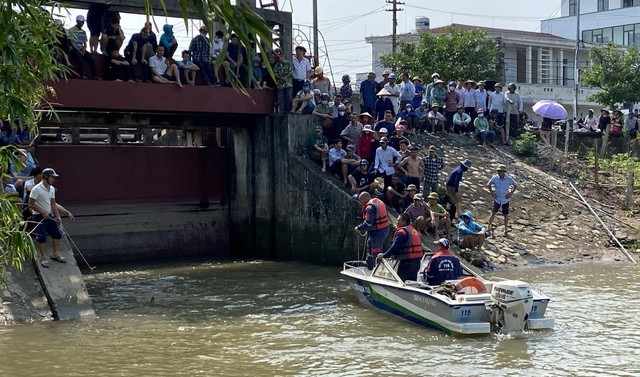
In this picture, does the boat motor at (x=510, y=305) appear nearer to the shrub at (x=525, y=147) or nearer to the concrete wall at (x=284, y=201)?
the concrete wall at (x=284, y=201)

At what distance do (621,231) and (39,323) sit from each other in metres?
14.9

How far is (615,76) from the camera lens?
1470 inches

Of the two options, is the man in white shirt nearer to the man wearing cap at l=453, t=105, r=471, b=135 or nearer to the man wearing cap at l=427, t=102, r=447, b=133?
the man wearing cap at l=427, t=102, r=447, b=133

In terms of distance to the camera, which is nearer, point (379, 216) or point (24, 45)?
point (24, 45)

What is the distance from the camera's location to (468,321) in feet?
42.9

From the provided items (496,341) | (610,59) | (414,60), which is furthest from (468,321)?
(414,60)

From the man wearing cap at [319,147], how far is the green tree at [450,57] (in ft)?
65.5

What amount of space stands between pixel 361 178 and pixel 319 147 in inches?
64.3

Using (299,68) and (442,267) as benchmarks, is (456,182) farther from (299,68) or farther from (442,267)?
Answer: (442,267)

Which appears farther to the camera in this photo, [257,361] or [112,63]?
[112,63]

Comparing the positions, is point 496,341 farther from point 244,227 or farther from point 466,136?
point 466,136

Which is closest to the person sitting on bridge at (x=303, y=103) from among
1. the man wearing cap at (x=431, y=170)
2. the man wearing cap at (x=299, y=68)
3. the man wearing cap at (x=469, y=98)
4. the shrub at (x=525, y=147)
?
the man wearing cap at (x=299, y=68)

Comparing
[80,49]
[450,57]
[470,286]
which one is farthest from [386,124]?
[450,57]

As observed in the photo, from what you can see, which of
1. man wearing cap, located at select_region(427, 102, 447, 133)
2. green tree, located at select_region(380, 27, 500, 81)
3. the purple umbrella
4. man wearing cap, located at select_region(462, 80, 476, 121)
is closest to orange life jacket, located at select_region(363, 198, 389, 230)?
man wearing cap, located at select_region(427, 102, 447, 133)
